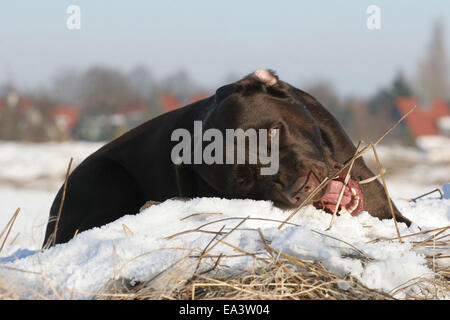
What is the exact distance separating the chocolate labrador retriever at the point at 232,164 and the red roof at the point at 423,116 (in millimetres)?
31047

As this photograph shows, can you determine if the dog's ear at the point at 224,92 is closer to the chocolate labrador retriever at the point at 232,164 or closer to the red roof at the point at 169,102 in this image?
the chocolate labrador retriever at the point at 232,164

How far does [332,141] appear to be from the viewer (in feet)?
11.5

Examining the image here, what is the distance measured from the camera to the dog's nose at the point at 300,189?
8.35ft

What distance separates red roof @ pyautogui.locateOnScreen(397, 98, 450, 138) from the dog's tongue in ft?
104

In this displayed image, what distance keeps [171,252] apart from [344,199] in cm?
118

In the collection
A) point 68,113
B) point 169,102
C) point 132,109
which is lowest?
point 68,113

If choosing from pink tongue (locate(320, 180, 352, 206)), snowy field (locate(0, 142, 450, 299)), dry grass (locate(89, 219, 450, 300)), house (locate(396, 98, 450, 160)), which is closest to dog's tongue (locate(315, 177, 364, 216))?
pink tongue (locate(320, 180, 352, 206))

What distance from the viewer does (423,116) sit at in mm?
37938

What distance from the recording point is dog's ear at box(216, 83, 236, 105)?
336 centimetres

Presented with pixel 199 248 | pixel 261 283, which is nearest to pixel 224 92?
pixel 199 248

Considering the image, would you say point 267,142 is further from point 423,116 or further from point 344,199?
point 423,116

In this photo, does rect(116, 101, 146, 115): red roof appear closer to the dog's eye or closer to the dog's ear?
the dog's ear

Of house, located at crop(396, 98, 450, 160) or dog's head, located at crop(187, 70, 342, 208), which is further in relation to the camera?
house, located at crop(396, 98, 450, 160)
